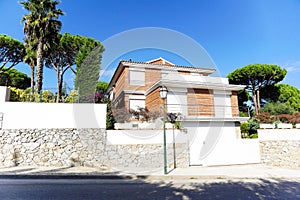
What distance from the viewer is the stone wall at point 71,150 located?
7.64 m

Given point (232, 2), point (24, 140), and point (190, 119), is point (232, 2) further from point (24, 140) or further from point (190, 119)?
point (24, 140)

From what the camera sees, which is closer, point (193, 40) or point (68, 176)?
point (68, 176)

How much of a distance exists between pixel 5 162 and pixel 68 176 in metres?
3.50

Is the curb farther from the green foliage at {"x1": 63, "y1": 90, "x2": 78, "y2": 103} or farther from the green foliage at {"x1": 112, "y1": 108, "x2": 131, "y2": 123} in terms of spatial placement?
the green foliage at {"x1": 63, "y1": 90, "x2": 78, "y2": 103}

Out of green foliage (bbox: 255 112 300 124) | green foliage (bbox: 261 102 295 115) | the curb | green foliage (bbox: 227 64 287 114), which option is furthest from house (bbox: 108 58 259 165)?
green foliage (bbox: 227 64 287 114)

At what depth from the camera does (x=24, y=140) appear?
305 inches

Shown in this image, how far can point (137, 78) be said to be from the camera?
16766 mm

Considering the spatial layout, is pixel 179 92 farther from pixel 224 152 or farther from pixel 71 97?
pixel 71 97

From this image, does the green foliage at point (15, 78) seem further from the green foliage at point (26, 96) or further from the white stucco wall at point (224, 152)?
the white stucco wall at point (224, 152)

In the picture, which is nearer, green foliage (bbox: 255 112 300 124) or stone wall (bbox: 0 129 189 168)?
stone wall (bbox: 0 129 189 168)

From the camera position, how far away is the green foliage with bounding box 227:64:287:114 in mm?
23703

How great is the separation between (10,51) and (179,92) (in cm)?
2311

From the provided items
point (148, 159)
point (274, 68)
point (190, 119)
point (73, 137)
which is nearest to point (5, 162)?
point (73, 137)

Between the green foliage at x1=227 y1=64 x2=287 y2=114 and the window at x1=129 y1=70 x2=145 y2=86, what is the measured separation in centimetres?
1622
